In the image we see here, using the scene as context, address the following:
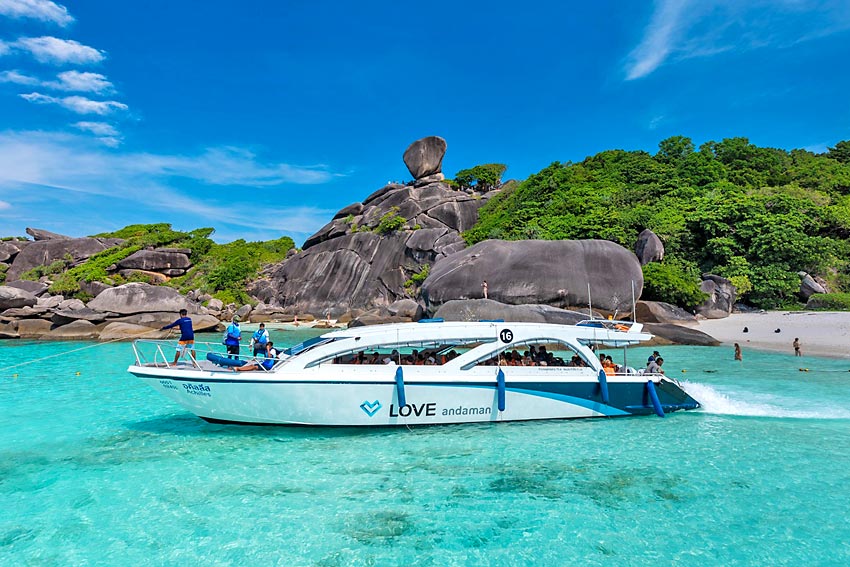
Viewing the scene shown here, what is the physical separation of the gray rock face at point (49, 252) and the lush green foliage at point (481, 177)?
45264mm

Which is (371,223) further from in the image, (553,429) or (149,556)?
(149,556)

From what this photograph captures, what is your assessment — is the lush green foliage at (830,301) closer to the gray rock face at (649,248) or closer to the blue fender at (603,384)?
the gray rock face at (649,248)

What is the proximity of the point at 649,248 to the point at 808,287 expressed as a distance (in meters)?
10.1

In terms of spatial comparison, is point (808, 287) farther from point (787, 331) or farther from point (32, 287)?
point (32, 287)

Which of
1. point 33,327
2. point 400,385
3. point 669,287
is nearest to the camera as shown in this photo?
point 400,385

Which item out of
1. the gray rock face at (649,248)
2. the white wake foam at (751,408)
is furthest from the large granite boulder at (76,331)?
the gray rock face at (649,248)

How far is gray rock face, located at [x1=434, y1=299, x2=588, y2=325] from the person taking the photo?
2527 cm

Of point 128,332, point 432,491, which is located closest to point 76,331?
point 128,332

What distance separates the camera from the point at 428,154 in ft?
204

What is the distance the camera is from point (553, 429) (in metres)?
10.3

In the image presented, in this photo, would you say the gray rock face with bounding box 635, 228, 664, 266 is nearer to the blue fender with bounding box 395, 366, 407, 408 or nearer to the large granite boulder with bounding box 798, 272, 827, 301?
the large granite boulder with bounding box 798, 272, 827, 301

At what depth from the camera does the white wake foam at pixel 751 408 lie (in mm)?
11469

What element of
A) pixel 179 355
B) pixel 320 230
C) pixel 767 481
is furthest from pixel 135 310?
pixel 767 481

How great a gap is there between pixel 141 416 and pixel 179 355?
113 inches
